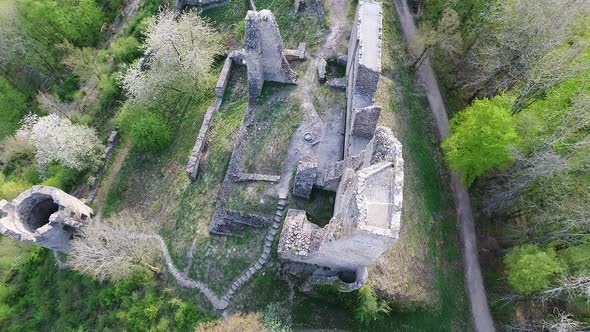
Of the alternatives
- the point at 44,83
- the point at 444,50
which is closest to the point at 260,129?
the point at 444,50

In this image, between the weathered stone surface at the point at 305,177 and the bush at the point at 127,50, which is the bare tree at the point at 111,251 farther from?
the bush at the point at 127,50

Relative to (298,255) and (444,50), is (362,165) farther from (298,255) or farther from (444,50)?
(444,50)

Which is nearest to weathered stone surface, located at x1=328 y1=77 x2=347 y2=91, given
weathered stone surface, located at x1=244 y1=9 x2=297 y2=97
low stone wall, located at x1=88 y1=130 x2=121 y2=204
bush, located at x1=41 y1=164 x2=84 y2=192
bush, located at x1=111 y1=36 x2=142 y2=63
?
weathered stone surface, located at x1=244 y1=9 x2=297 y2=97

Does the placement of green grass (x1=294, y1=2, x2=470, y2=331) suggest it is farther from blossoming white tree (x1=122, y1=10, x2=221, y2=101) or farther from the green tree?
blossoming white tree (x1=122, y1=10, x2=221, y2=101)

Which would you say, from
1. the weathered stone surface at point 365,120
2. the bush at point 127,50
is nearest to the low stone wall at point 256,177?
the weathered stone surface at point 365,120


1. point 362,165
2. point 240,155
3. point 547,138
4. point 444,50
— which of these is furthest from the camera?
point 444,50
